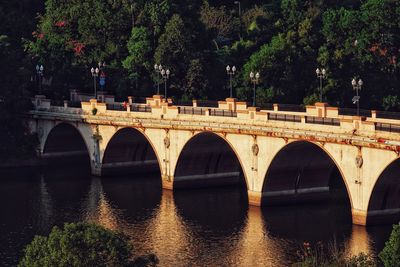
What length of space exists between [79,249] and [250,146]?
143 ft

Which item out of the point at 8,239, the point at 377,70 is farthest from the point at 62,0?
the point at 8,239

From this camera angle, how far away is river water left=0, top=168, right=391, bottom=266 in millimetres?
95250

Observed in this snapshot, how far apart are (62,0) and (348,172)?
77.3 meters

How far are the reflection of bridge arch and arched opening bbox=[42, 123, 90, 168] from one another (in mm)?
41743

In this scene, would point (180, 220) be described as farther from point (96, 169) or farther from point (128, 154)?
point (96, 169)

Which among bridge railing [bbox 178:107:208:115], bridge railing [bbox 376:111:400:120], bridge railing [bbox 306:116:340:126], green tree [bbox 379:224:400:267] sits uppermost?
bridge railing [bbox 178:107:208:115]

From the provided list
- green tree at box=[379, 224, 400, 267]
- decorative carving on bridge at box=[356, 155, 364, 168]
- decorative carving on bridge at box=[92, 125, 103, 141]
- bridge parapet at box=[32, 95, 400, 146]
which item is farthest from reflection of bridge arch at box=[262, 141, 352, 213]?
green tree at box=[379, 224, 400, 267]

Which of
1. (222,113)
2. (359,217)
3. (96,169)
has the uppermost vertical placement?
(222,113)

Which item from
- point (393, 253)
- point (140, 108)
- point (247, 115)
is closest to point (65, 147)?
point (140, 108)

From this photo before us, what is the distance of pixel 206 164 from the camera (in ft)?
412

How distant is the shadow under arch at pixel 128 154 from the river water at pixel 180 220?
2126mm

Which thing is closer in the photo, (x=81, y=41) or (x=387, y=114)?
(x=387, y=114)

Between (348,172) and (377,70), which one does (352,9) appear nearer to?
(377,70)

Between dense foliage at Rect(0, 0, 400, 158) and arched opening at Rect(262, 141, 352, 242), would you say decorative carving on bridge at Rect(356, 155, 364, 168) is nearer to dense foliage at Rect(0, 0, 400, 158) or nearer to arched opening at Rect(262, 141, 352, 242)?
arched opening at Rect(262, 141, 352, 242)
